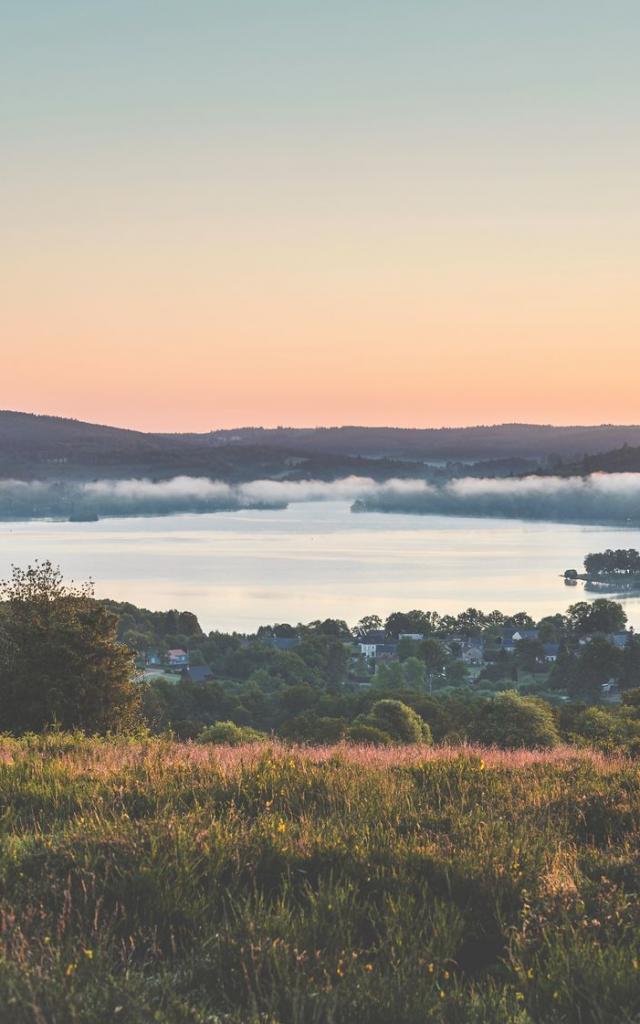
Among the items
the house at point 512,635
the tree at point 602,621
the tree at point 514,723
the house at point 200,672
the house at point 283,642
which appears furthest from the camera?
the house at point 512,635

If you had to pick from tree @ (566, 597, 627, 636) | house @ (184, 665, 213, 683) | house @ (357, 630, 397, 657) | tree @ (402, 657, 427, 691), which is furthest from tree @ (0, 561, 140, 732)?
tree @ (566, 597, 627, 636)

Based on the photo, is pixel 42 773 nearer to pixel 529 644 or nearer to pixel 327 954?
pixel 327 954

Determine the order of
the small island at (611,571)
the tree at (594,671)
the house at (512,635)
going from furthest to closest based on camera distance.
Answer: the small island at (611,571) → the house at (512,635) → the tree at (594,671)

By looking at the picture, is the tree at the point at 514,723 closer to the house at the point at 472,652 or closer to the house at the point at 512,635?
the house at the point at 472,652

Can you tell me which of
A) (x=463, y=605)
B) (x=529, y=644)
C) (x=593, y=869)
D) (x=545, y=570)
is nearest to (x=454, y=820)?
(x=593, y=869)

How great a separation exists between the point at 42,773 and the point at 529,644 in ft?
320

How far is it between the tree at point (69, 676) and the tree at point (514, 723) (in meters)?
9.99

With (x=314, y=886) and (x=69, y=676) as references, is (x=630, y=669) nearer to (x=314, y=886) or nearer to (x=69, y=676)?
(x=69, y=676)

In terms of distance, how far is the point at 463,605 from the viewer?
140500 mm

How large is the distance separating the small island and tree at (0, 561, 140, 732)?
155151 mm

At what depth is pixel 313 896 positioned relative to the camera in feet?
15.4

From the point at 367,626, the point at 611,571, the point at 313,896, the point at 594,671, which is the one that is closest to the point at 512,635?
the point at 367,626

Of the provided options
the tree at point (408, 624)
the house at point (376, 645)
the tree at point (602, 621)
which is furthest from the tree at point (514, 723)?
the tree at point (408, 624)

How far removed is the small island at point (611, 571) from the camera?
17312cm
